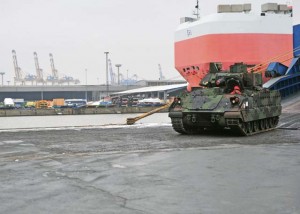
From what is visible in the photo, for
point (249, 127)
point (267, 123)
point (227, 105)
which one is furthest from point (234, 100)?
point (267, 123)

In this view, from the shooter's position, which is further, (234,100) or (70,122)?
(70,122)

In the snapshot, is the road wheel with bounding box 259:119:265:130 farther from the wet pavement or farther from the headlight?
the wet pavement

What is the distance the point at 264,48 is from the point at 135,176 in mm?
36304

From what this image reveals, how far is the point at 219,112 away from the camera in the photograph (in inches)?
645

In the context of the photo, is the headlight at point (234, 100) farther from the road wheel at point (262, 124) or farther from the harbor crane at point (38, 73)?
the harbor crane at point (38, 73)


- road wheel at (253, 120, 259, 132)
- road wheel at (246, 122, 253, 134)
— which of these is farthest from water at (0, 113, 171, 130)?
road wheel at (246, 122, 253, 134)

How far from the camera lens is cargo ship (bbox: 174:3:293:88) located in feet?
136

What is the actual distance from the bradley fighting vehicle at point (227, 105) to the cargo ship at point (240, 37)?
72.9 ft

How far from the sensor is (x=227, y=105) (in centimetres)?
1658

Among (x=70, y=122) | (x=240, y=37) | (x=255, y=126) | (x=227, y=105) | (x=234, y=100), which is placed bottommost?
(x=70, y=122)

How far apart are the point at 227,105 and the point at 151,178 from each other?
9228mm

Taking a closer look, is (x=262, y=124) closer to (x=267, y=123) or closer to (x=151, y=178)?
(x=267, y=123)

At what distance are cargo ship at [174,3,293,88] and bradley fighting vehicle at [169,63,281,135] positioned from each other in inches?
875

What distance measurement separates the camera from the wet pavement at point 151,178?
586 cm
